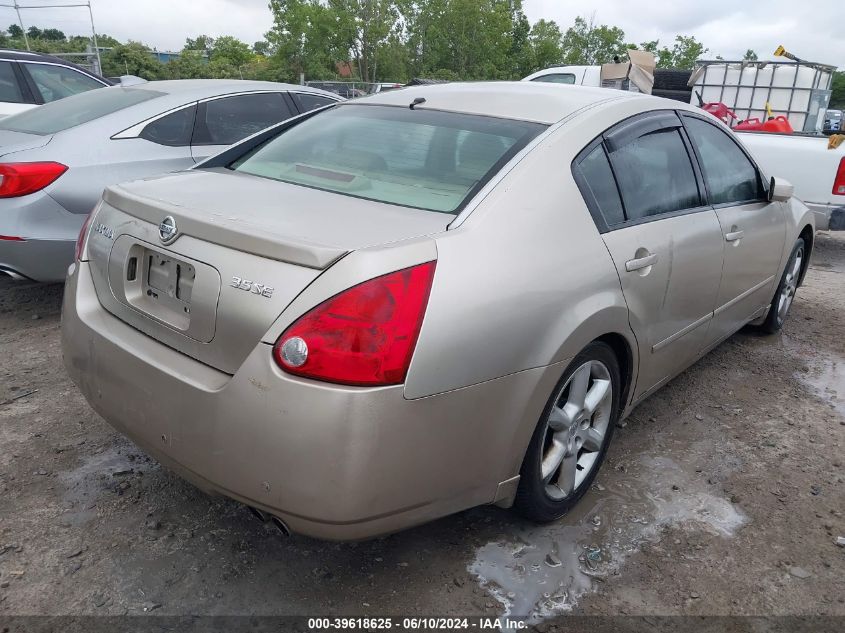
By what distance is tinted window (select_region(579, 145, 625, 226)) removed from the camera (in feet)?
8.46

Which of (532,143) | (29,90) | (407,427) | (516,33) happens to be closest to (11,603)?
(407,427)

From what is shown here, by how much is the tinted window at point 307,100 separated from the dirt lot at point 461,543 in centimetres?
324

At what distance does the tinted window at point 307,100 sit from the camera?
19.1 ft

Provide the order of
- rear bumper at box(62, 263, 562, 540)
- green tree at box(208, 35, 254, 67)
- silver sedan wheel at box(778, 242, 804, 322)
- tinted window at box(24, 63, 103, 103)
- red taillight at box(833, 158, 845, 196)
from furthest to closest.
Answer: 1. green tree at box(208, 35, 254, 67)
2. tinted window at box(24, 63, 103, 103)
3. red taillight at box(833, 158, 845, 196)
4. silver sedan wheel at box(778, 242, 804, 322)
5. rear bumper at box(62, 263, 562, 540)

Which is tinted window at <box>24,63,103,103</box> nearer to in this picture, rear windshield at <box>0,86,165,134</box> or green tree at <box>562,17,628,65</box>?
rear windshield at <box>0,86,165,134</box>

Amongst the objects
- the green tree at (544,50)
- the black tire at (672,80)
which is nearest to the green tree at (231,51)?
the green tree at (544,50)

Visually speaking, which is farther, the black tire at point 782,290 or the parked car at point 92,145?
the black tire at point 782,290

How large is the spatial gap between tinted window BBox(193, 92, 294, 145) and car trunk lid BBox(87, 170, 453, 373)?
2681 mm

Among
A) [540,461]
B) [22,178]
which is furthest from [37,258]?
[540,461]

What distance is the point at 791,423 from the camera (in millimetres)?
3562

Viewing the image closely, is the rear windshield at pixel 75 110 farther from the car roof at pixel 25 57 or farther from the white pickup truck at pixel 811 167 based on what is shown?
the white pickup truck at pixel 811 167

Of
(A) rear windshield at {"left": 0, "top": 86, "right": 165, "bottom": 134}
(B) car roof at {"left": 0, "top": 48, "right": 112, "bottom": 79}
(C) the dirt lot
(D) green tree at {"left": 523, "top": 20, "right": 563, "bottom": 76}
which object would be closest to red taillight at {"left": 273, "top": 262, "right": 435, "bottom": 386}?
(C) the dirt lot

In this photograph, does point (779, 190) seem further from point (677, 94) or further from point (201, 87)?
point (677, 94)

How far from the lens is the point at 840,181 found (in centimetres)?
691
